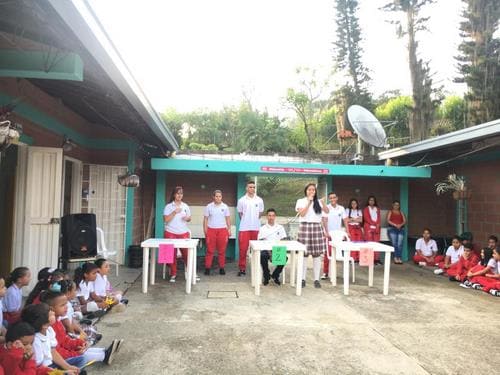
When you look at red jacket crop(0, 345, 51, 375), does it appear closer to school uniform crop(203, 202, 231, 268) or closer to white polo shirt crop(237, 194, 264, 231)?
school uniform crop(203, 202, 231, 268)

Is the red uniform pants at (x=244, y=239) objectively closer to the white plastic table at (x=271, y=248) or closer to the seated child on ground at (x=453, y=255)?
the white plastic table at (x=271, y=248)

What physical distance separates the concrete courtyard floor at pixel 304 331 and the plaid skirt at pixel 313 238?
1.76 feet

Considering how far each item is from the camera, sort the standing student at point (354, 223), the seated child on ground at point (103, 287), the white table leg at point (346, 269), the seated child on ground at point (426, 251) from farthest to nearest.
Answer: the standing student at point (354, 223), the seated child on ground at point (426, 251), the white table leg at point (346, 269), the seated child on ground at point (103, 287)

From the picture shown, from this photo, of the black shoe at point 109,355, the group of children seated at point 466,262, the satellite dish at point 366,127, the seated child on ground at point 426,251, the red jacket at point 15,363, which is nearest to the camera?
the red jacket at point 15,363

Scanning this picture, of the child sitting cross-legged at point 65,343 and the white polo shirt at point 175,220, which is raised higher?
the white polo shirt at point 175,220

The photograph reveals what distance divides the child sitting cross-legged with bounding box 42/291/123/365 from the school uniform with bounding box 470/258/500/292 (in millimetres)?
5167

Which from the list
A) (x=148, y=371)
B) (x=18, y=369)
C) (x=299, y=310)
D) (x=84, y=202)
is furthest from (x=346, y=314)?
(x=84, y=202)

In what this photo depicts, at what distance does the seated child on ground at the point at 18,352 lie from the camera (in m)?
2.34

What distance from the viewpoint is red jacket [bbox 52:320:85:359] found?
2.95 metres

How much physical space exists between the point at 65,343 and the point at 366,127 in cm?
784

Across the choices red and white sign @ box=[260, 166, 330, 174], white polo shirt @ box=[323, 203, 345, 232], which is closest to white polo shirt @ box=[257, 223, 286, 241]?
white polo shirt @ box=[323, 203, 345, 232]

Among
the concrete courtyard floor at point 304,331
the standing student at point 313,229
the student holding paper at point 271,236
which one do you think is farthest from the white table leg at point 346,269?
the student holding paper at point 271,236

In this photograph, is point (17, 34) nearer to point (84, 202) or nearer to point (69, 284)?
point (69, 284)

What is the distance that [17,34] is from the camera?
10.2ft
